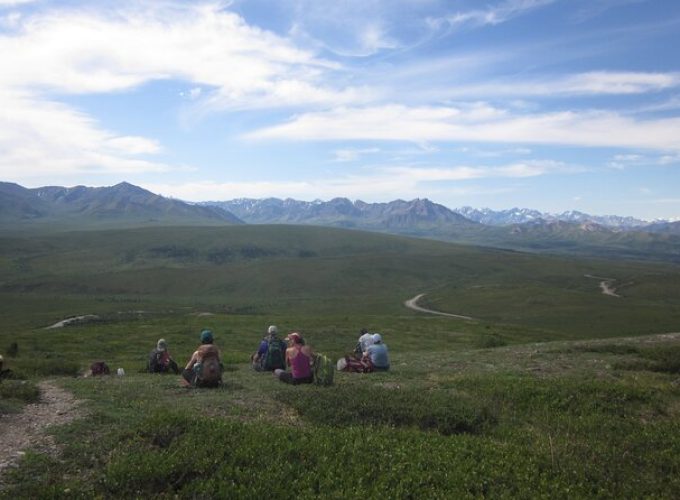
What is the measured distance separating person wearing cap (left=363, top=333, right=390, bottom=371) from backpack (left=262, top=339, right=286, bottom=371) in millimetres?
3730

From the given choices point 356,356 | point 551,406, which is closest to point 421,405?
point 551,406

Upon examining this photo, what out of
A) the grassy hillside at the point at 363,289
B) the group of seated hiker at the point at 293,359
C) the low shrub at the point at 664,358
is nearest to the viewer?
the group of seated hiker at the point at 293,359

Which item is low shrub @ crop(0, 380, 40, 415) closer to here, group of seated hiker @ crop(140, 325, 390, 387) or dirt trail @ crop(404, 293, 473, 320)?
group of seated hiker @ crop(140, 325, 390, 387)

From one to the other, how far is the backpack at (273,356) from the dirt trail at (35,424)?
8.05 m

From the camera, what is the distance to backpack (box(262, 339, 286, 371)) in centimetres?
2253

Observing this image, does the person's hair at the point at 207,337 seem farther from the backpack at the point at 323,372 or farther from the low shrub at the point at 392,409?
the backpack at the point at 323,372

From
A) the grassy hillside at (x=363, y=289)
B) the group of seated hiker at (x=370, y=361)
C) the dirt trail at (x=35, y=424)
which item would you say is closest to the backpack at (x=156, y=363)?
the dirt trail at (x=35, y=424)

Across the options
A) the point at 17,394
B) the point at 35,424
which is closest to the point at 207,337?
the point at 17,394

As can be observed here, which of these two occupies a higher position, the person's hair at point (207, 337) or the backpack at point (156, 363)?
the person's hair at point (207, 337)

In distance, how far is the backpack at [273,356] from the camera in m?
22.5

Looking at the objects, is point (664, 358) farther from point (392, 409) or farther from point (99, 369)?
point (99, 369)

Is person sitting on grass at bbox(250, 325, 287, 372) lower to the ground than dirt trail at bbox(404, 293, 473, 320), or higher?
higher

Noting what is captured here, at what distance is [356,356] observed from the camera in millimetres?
24062

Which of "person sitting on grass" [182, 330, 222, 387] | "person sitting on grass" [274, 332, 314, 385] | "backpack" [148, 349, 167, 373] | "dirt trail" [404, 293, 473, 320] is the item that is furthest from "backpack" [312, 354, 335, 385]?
"dirt trail" [404, 293, 473, 320]
